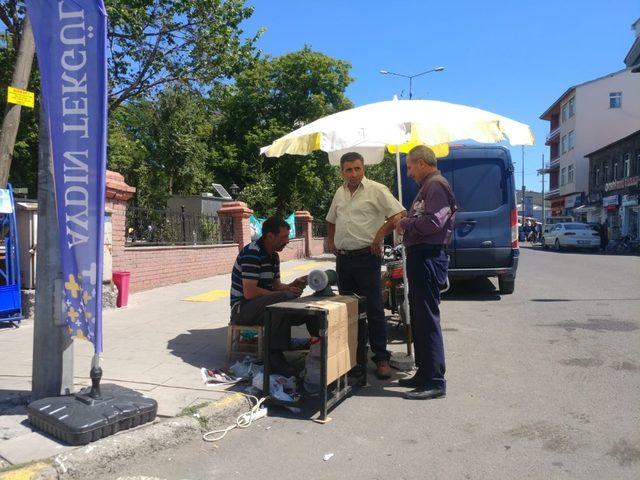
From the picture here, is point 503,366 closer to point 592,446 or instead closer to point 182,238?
point 592,446

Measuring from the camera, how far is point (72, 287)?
3.66m

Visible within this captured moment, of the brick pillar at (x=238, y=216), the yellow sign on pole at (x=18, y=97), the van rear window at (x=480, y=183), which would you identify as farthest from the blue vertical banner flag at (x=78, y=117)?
the brick pillar at (x=238, y=216)

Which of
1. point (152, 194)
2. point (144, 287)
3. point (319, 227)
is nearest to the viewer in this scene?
point (144, 287)

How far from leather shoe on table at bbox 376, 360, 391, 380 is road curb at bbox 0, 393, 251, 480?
1.36 meters

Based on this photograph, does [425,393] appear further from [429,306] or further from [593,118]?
[593,118]

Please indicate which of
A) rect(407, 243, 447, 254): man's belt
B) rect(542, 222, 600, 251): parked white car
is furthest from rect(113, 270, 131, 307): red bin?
rect(542, 222, 600, 251): parked white car

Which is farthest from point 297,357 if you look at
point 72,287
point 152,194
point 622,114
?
point 622,114

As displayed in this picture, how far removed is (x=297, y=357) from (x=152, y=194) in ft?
48.1

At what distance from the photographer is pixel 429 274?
4.46 metres

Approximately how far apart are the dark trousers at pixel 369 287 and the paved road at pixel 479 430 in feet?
1.25

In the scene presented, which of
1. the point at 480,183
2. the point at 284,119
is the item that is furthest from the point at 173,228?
the point at 284,119

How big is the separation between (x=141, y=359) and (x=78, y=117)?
271 cm

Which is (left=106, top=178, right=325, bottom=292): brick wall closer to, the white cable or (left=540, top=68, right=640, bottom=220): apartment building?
the white cable

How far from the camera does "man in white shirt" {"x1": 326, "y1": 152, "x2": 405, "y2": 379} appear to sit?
490cm
